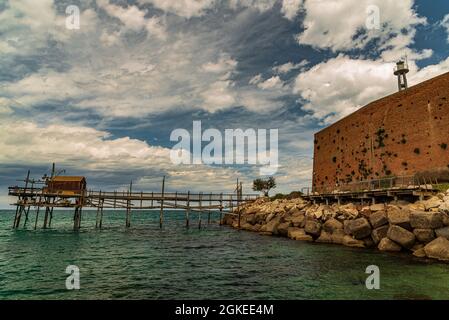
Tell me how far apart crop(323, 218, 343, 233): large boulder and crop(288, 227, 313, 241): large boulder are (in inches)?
67.1

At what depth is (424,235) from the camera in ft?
55.7

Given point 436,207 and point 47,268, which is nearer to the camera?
point 47,268

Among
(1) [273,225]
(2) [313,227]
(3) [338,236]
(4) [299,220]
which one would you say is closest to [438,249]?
(3) [338,236]

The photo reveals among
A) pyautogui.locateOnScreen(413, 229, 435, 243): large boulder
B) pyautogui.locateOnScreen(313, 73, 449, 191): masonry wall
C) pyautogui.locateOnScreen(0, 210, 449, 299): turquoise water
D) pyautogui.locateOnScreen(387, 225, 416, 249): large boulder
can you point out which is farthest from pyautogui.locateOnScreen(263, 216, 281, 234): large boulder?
pyautogui.locateOnScreen(413, 229, 435, 243): large boulder

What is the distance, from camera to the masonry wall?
28328 mm

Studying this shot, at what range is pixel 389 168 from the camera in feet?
107

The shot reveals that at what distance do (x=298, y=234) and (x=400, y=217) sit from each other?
Result: 29.8 feet

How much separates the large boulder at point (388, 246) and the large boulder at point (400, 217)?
3.96 ft

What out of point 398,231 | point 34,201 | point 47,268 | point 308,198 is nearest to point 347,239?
point 398,231

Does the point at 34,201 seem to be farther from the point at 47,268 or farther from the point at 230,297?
the point at 230,297

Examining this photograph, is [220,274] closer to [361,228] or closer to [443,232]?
→ [361,228]

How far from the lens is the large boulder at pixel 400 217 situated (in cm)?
1800
